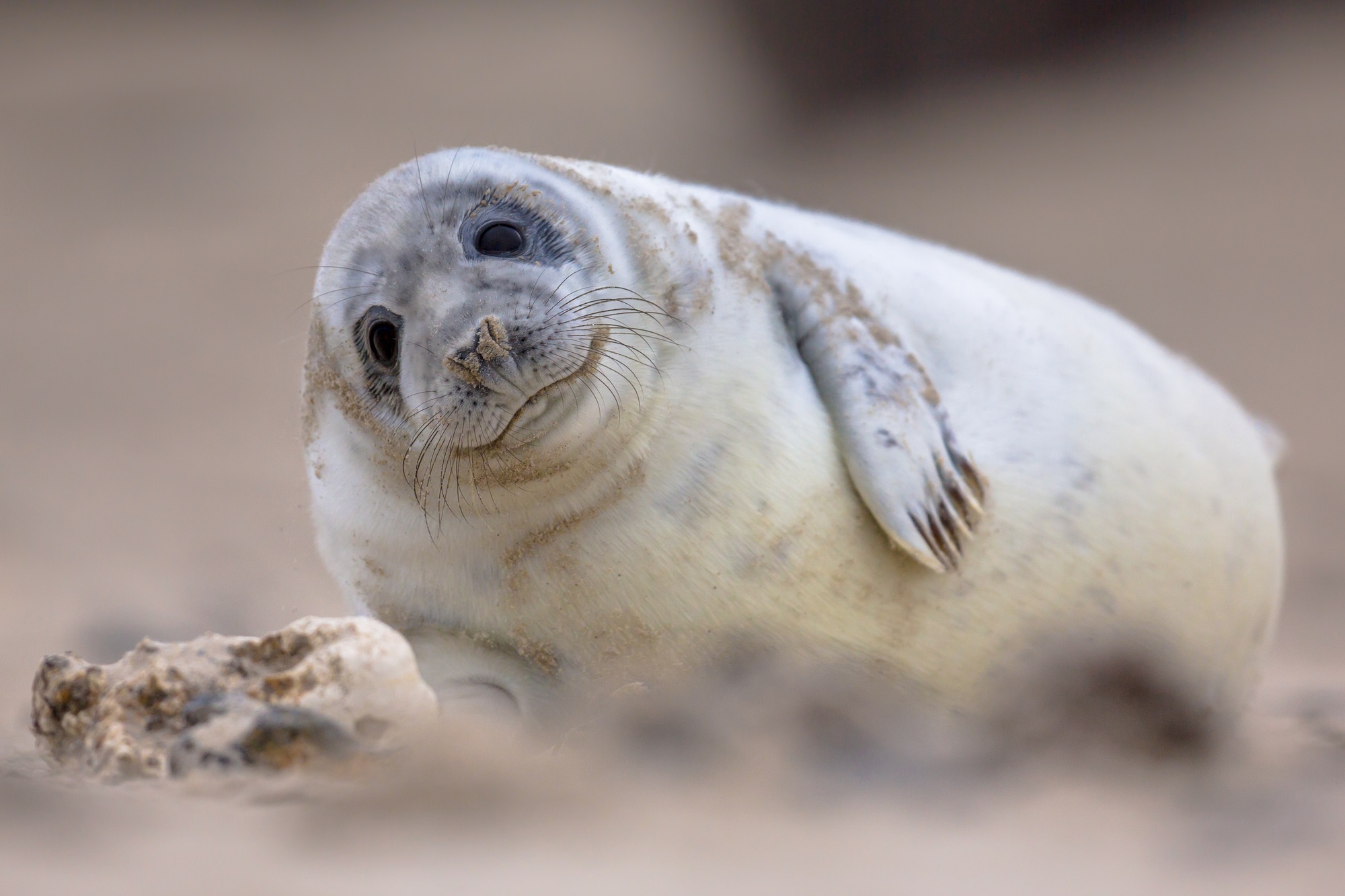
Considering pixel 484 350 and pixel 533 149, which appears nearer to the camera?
pixel 484 350

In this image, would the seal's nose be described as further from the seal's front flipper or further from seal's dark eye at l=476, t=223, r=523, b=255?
the seal's front flipper

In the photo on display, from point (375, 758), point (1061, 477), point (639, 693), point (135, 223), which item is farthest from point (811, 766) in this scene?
point (135, 223)

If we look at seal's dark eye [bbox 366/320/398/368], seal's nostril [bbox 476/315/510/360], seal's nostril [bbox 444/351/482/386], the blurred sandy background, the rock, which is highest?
the blurred sandy background

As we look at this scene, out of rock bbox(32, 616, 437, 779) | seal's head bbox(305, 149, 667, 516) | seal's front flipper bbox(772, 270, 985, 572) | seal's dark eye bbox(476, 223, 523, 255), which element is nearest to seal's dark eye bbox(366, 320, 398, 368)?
seal's head bbox(305, 149, 667, 516)

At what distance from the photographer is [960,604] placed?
323 cm

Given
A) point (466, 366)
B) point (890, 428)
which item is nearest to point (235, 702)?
point (466, 366)

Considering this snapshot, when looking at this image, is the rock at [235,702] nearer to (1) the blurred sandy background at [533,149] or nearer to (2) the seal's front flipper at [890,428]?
(2) the seal's front flipper at [890,428]

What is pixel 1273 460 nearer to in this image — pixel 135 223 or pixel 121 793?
pixel 121 793

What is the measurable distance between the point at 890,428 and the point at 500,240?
0.93m

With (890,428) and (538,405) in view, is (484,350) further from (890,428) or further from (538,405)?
(890,428)

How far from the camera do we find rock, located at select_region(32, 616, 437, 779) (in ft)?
7.40

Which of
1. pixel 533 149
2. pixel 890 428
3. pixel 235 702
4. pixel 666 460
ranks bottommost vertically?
pixel 235 702

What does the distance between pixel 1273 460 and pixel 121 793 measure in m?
3.45

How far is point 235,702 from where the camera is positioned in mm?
2385
